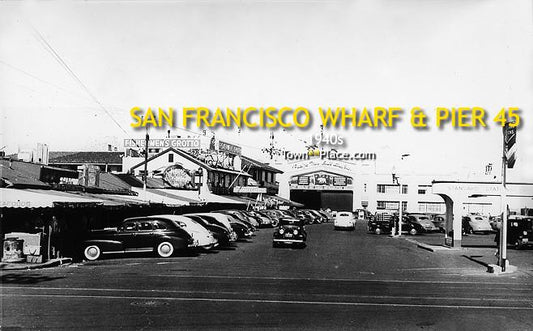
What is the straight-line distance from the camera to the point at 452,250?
26578mm

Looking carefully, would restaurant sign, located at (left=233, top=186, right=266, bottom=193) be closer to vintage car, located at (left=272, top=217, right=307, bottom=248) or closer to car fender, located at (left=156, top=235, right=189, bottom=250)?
vintage car, located at (left=272, top=217, right=307, bottom=248)

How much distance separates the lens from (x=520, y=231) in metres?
27.4

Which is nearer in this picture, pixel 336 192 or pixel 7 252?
pixel 7 252

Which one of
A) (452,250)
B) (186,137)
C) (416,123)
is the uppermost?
(186,137)

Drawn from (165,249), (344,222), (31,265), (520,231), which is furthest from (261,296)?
(344,222)

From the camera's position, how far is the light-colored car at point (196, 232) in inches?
820

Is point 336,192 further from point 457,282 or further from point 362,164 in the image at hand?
point 457,282

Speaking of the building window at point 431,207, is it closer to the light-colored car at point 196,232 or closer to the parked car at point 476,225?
the parked car at point 476,225

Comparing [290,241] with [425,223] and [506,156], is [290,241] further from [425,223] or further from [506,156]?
[425,223]

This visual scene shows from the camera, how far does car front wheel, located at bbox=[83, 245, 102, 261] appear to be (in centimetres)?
1928

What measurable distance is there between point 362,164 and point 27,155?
5709 cm

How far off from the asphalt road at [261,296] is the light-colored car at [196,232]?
1375 mm

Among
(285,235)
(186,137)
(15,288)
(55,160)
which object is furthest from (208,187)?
(15,288)

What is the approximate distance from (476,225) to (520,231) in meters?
18.0
